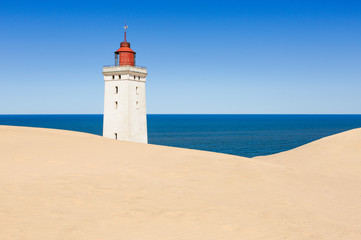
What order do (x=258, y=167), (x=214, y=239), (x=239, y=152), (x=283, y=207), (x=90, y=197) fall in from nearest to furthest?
(x=214, y=239), (x=90, y=197), (x=283, y=207), (x=258, y=167), (x=239, y=152)

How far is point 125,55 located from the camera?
3759 cm

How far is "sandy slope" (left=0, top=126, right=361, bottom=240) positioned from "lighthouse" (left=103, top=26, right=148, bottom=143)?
51.2ft

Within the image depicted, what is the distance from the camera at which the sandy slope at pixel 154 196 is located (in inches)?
350

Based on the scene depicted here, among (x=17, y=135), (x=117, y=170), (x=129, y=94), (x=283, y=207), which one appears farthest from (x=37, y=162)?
Answer: (x=129, y=94)

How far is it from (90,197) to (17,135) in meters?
11.8

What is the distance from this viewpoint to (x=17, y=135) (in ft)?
64.4

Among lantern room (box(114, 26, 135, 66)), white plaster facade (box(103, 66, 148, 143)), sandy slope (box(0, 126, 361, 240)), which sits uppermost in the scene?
lantern room (box(114, 26, 135, 66))

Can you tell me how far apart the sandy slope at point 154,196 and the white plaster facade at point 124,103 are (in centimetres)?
1557

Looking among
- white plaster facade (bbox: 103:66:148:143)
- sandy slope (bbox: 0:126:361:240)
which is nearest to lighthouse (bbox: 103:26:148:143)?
white plaster facade (bbox: 103:66:148:143)

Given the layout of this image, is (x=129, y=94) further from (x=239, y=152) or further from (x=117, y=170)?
(x=239, y=152)

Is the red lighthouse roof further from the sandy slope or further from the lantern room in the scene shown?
the sandy slope

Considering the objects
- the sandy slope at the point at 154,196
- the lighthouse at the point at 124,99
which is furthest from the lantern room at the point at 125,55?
the sandy slope at the point at 154,196

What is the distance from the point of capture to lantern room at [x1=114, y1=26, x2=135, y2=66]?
123 ft

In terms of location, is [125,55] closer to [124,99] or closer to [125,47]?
[125,47]
